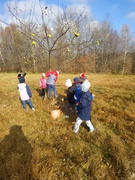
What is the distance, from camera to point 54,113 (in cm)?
429

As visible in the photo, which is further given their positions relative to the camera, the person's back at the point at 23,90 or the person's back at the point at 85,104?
the person's back at the point at 23,90

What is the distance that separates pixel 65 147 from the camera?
2924 mm

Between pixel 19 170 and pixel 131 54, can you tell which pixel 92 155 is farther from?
pixel 131 54

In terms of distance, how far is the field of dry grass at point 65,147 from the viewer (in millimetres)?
2328

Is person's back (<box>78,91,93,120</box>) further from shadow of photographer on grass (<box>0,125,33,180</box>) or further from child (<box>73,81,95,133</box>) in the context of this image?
shadow of photographer on grass (<box>0,125,33,180</box>)

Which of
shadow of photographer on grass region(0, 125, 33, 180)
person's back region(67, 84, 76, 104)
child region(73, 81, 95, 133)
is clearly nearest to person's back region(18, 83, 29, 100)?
shadow of photographer on grass region(0, 125, 33, 180)

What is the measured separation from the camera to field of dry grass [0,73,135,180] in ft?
7.64

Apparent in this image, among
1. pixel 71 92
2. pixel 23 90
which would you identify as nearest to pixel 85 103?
pixel 71 92

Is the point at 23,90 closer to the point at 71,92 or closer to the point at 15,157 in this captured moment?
the point at 71,92

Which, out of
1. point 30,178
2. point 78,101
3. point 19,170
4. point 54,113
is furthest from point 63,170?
point 54,113

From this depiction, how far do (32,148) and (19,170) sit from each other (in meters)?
0.57

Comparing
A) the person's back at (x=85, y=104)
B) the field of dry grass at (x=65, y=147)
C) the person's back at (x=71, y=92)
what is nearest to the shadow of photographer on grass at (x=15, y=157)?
the field of dry grass at (x=65, y=147)

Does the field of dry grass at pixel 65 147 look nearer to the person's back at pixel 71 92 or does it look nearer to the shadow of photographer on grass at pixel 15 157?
the shadow of photographer on grass at pixel 15 157

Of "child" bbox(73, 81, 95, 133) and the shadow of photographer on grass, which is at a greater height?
"child" bbox(73, 81, 95, 133)
